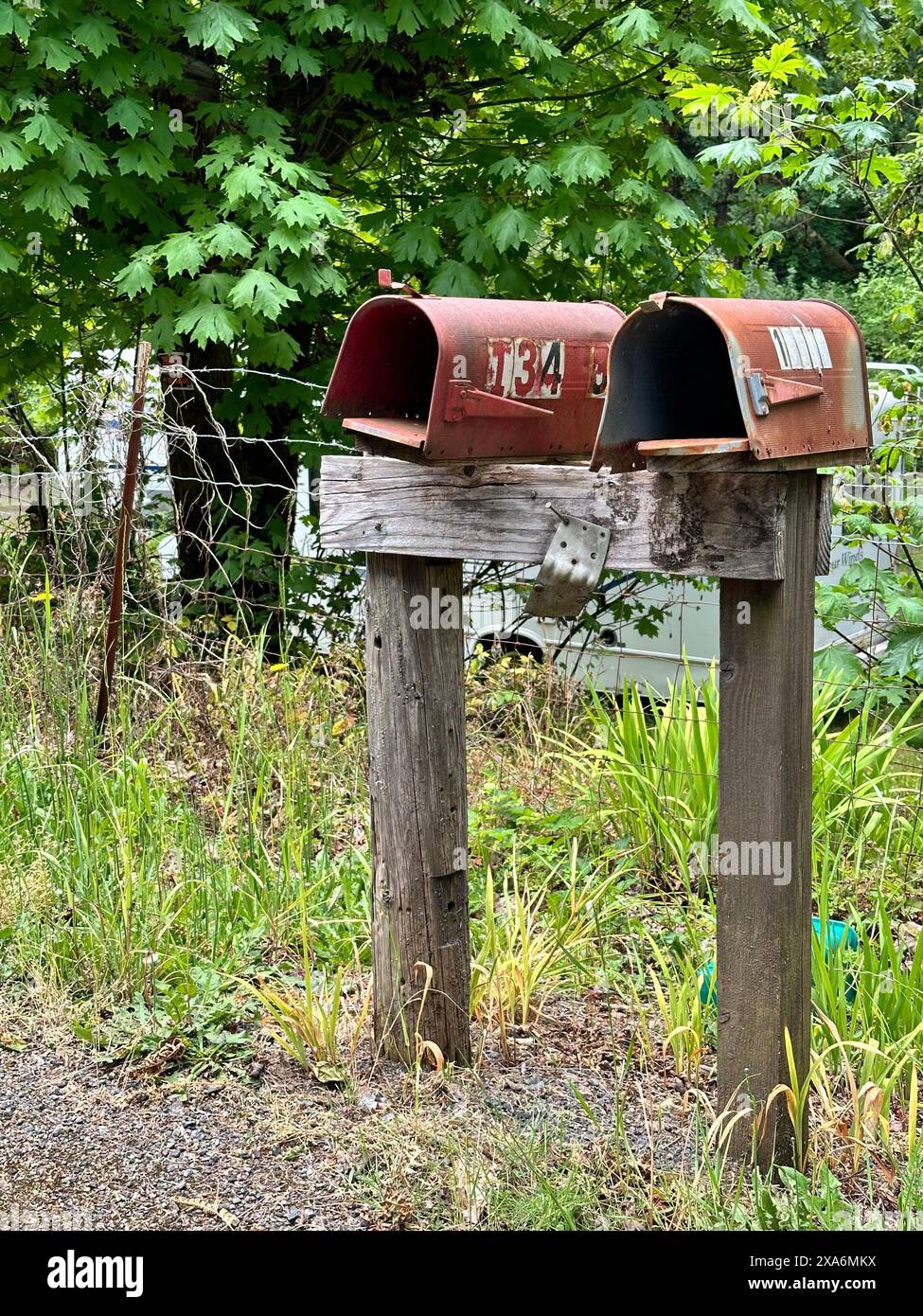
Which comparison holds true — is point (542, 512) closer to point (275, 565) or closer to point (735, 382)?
point (735, 382)

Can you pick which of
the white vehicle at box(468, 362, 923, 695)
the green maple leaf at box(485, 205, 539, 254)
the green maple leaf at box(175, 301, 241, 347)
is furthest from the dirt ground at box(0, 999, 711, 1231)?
the white vehicle at box(468, 362, 923, 695)

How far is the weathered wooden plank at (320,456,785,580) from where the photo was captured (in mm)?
2361

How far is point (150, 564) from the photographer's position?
543 cm

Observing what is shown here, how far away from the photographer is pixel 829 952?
10.2 ft

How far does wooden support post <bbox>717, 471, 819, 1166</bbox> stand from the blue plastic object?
52 cm

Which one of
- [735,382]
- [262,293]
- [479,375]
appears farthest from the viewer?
[262,293]

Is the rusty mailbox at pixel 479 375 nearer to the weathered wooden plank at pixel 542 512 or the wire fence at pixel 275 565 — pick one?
the weathered wooden plank at pixel 542 512

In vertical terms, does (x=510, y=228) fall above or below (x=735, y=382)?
above

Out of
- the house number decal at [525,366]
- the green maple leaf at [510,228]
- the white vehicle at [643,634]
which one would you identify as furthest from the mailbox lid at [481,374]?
the white vehicle at [643,634]

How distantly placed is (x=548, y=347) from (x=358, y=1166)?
1867 mm

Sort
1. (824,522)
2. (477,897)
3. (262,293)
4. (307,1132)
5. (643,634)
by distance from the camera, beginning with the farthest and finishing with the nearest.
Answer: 1. (643,634)
2. (262,293)
3. (477,897)
4. (307,1132)
5. (824,522)

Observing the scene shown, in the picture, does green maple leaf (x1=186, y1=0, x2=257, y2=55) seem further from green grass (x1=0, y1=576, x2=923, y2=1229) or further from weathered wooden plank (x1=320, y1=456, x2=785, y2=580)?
weathered wooden plank (x1=320, y1=456, x2=785, y2=580)

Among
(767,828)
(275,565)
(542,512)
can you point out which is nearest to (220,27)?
(275,565)

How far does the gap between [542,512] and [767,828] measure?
0.82 m
